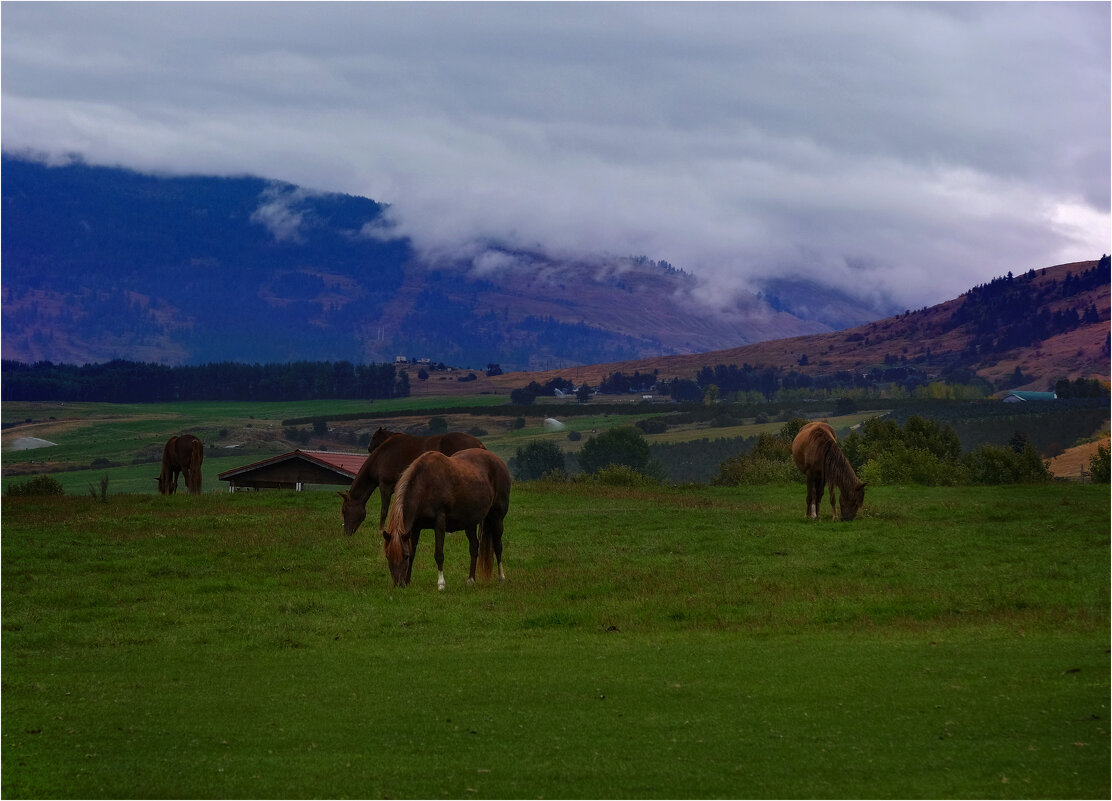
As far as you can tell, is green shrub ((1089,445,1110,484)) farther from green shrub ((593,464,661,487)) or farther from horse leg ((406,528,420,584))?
horse leg ((406,528,420,584))

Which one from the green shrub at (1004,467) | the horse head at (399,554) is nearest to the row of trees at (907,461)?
the green shrub at (1004,467)

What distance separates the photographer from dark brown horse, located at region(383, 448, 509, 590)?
21312 millimetres

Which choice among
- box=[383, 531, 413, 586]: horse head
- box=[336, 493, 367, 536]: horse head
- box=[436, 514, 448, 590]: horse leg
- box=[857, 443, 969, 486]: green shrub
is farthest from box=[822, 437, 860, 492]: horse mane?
box=[857, 443, 969, 486]: green shrub

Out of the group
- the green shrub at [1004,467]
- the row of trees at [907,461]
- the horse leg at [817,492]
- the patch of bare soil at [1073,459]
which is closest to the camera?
the horse leg at [817,492]

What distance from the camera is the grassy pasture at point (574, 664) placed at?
10367 millimetres

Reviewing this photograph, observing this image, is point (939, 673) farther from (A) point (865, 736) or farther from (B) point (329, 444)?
(B) point (329, 444)

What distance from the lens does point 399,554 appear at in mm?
21312

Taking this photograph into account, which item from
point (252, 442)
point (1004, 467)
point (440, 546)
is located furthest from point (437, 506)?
point (252, 442)

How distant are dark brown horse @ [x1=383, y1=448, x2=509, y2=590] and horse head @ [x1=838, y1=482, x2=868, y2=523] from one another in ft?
37.2

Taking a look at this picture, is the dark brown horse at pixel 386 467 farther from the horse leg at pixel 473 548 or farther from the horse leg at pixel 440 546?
the horse leg at pixel 440 546

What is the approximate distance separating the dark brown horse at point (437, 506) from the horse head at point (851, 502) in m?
11.4

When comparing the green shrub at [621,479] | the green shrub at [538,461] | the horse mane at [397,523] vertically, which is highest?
the horse mane at [397,523]

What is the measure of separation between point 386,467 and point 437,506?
25.8 ft

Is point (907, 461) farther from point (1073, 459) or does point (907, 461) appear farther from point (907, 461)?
point (1073, 459)
